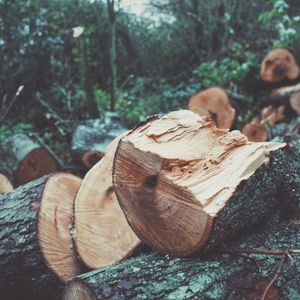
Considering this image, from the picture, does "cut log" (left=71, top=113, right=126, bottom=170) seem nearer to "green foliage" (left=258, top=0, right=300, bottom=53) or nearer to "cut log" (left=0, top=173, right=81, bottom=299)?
"cut log" (left=0, top=173, right=81, bottom=299)

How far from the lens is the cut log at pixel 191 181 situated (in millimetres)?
1566

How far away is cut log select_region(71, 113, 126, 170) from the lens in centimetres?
411

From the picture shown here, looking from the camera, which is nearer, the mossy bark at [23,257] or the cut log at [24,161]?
the mossy bark at [23,257]

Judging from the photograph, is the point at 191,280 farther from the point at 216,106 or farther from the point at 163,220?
the point at 216,106

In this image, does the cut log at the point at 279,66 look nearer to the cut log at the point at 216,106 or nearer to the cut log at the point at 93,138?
the cut log at the point at 216,106

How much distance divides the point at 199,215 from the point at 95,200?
2.68 feet

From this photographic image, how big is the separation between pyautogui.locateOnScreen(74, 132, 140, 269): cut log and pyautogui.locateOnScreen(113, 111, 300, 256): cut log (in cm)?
31

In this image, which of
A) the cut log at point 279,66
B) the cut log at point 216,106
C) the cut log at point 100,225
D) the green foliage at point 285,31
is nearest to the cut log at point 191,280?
the cut log at point 100,225

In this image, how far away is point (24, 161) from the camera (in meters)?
4.02

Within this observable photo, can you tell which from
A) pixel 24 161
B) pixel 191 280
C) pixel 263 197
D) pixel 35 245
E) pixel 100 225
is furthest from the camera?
pixel 24 161

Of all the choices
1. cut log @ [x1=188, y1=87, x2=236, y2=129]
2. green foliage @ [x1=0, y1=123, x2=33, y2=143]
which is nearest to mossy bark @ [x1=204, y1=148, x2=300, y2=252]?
Result: cut log @ [x1=188, y1=87, x2=236, y2=129]

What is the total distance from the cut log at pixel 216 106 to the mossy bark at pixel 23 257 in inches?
131

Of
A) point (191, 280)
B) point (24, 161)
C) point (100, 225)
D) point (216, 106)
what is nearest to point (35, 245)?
point (100, 225)

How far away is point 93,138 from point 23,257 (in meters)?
2.34
